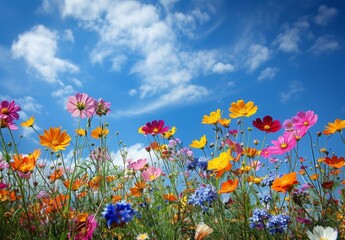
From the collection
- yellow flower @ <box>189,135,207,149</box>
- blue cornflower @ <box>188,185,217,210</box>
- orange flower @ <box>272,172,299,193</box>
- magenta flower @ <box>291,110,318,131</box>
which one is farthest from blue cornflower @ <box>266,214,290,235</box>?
yellow flower @ <box>189,135,207,149</box>

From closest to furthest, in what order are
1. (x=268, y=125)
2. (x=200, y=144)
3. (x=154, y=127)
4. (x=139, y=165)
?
(x=268, y=125) → (x=200, y=144) → (x=154, y=127) → (x=139, y=165)

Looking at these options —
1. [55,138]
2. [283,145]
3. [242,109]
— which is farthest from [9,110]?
[283,145]

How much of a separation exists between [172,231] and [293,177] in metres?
0.59

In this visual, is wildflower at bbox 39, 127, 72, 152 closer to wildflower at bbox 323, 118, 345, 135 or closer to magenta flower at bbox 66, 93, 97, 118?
magenta flower at bbox 66, 93, 97, 118

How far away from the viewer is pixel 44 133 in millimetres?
1726

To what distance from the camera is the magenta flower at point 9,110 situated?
1766 mm

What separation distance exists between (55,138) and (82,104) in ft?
0.72

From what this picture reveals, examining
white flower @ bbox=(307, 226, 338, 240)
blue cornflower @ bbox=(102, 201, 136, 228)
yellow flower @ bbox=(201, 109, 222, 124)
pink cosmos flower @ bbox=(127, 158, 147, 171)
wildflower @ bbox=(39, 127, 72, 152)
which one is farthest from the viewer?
pink cosmos flower @ bbox=(127, 158, 147, 171)

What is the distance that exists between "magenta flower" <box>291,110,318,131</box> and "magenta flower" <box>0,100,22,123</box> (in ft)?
4.94

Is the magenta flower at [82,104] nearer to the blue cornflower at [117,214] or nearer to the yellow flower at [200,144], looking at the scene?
the yellow flower at [200,144]

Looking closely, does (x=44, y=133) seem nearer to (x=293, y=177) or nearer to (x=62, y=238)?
(x=62, y=238)

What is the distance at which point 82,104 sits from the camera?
1.84 metres

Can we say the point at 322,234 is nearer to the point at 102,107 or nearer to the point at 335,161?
the point at 335,161

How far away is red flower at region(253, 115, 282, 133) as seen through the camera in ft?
6.32
